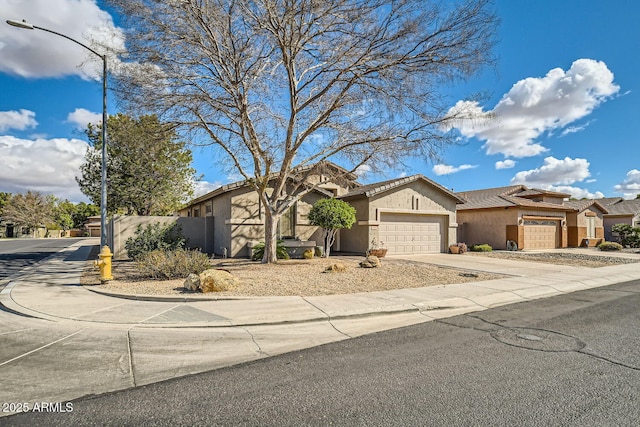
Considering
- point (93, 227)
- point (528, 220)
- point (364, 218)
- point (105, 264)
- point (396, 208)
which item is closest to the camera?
point (105, 264)

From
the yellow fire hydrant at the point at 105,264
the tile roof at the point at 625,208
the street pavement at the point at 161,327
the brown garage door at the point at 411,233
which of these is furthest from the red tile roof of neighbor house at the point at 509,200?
the yellow fire hydrant at the point at 105,264

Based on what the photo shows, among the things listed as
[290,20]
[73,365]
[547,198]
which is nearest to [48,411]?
[73,365]

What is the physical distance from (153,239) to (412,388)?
15.1 metres

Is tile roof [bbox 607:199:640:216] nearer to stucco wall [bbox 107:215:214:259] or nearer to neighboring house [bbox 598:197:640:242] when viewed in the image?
neighboring house [bbox 598:197:640:242]

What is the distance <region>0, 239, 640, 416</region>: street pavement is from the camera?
4566mm

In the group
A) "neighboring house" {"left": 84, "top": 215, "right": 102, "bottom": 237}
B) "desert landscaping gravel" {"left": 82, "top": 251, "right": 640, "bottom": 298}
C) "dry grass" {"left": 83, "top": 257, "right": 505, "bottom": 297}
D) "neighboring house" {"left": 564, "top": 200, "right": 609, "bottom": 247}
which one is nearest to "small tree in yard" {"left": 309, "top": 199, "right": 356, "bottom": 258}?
"desert landscaping gravel" {"left": 82, "top": 251, "right": 640, "bottom": 298}

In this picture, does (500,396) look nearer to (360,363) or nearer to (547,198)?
A: (360,363)

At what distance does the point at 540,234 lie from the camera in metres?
27.2

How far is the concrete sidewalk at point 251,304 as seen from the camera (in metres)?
7.05

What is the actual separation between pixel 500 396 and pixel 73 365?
5202 millimetres

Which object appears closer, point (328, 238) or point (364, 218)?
point (328, 238)

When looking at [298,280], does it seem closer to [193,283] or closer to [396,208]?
[193,283]

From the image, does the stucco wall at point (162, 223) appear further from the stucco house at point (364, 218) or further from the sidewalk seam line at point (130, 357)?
the sidewalk seam line at point (130, 357)

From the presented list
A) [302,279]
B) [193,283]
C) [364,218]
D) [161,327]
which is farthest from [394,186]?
[161,327]
